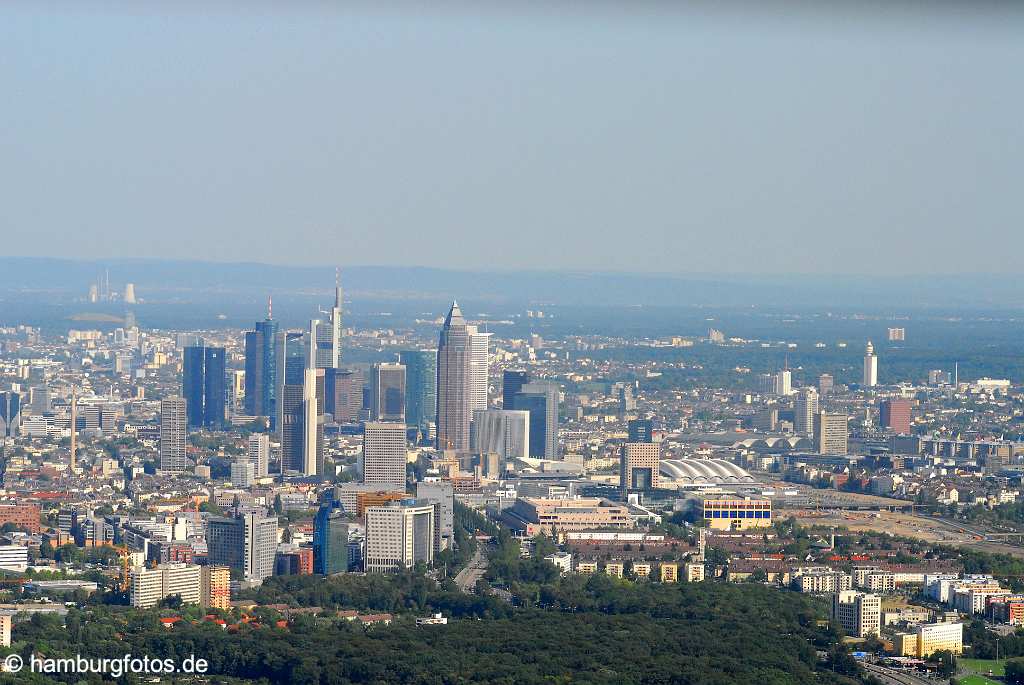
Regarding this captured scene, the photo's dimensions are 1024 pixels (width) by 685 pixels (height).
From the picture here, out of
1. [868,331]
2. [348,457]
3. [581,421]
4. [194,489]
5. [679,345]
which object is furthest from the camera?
[868,331]

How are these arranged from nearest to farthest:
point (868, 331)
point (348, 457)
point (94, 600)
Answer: point (94, 600) < point (348, 457) < point (868, 331)

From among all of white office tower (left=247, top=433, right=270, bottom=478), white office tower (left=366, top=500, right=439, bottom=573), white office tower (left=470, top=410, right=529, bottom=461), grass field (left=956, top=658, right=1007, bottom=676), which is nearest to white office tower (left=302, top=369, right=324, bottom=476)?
white office tower (left=247, top=433, right=270, bottom=478)

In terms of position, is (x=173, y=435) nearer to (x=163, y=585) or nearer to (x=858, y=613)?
(x=163, y=585)

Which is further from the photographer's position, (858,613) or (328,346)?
(328,346)

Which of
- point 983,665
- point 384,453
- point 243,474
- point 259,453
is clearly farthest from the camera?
point 259,453

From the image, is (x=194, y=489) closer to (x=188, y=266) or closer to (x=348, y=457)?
(x=348, y=457)

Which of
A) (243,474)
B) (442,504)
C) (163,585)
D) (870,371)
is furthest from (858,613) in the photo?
(870,371)

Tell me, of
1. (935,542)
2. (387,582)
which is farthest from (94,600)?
(935,542)
